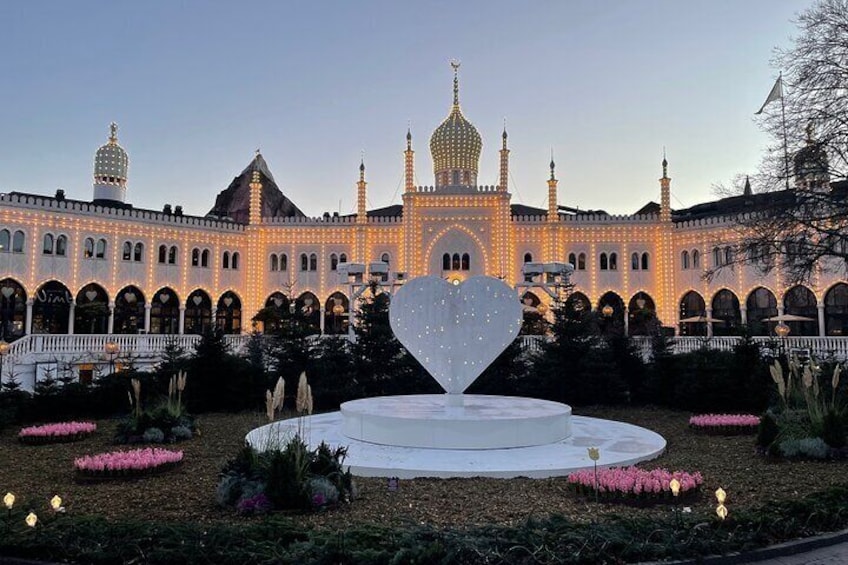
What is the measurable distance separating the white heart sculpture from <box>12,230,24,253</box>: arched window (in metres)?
35.4

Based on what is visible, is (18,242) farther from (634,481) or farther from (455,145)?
(634,481)

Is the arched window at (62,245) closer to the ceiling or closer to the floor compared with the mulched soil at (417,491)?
closer to the ceiling

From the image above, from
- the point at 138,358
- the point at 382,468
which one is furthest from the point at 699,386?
the point at 138,358

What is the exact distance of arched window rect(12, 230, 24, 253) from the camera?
39.2 meters

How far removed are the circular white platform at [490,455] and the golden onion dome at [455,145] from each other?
39436 mm

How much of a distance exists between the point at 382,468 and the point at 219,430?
22.2 ft

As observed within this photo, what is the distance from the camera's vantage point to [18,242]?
129ft

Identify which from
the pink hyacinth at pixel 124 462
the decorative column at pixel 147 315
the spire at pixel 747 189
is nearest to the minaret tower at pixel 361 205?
the decorative column at pixel 147 315

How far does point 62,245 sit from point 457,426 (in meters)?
38.5

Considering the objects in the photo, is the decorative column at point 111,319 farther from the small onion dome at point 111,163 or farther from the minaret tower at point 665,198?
the minaret tower at point 665,198

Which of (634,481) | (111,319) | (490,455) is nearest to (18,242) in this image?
(111,319)

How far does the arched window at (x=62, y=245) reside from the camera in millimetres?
41125

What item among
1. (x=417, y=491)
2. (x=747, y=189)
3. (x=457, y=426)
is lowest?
(x=417, y=491)

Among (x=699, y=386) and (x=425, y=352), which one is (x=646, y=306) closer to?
(x=699, y=386)
